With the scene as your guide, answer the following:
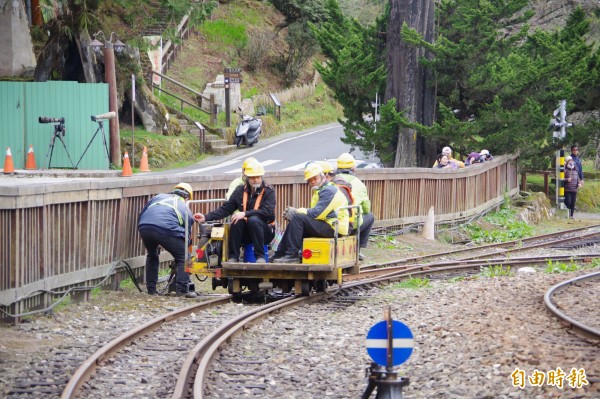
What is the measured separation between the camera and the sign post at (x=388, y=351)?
753 centimetres

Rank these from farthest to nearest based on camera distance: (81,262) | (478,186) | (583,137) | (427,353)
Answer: (583,137), (478,186), (81,262), (427,353)

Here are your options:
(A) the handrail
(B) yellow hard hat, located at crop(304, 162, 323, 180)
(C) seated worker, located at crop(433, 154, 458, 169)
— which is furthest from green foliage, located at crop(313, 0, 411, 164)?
(B) yellow hard hat, located at crop(304, 162, 323, 180)

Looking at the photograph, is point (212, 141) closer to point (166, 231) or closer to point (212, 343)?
point (166, 231)

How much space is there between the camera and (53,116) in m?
31.6

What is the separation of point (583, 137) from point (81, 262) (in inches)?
898

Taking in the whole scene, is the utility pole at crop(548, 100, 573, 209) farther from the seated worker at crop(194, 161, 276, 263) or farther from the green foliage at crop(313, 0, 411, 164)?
the seated worker at crop(194, 161, 276, 263)

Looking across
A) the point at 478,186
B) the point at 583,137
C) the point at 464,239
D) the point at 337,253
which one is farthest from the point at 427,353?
the point at 583,137

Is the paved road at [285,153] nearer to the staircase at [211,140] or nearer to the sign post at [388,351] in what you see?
the staircase at [211,140]

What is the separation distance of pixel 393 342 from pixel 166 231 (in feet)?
24.2

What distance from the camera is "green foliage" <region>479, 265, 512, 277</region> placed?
16.9 meters

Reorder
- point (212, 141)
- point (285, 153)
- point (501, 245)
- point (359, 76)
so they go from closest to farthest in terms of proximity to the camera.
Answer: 1. point (501, 245)
2. point (359, 76)
3. point (212, 141)
4. point (285, 153)

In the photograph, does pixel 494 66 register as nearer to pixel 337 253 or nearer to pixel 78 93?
pixel 78 93

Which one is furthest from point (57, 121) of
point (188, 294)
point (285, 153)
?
point (188, 294)

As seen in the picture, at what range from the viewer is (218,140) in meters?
41.5
